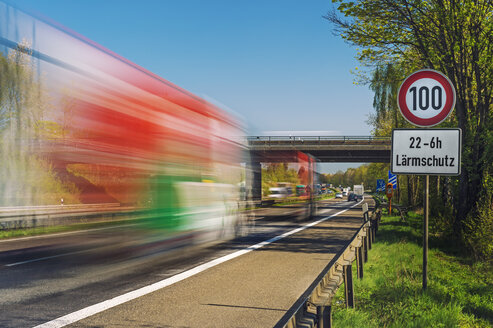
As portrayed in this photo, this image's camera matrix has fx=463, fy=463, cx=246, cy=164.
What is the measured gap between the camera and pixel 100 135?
8820 millimetres

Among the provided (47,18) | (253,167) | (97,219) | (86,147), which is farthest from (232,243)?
(47,18)

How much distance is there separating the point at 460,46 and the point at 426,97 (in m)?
6.59

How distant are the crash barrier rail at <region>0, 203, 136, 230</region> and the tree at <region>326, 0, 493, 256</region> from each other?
821 cm

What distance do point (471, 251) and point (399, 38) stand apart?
6270mm

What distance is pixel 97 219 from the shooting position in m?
10.4

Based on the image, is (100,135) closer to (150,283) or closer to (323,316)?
(150,283)

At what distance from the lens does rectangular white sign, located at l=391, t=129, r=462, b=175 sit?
20.1 feet

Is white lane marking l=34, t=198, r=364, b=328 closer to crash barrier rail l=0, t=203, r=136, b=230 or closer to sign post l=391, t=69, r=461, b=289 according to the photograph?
crash barrier rail l=0, t=203, r=136, b=230

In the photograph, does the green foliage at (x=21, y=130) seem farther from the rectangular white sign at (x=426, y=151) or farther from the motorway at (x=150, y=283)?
the rectangular white sign at (x=426, y=151)

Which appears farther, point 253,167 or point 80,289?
point 253,167

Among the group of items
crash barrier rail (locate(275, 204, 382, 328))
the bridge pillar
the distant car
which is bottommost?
crash barrier rail (locate(275, 204, 382, 328))

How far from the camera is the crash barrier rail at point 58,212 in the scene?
848 centimetres

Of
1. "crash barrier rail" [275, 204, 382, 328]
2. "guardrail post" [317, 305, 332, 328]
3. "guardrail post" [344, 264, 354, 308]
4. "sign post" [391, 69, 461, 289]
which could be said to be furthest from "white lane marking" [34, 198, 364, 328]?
"sign post" [391, 69, 461, 289]

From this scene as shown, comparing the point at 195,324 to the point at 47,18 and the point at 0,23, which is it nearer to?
the point at 0,23
